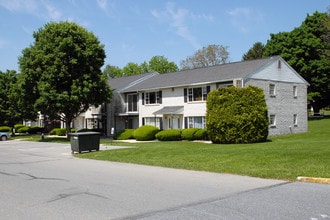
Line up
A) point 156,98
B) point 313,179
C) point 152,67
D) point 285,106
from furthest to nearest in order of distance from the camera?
point 152,67 < point 156,98 < point 285,106 < point 313,179

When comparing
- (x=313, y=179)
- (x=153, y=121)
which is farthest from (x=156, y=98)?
→ (x=313, y=179)

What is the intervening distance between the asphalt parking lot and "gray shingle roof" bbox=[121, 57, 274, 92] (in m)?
20.6

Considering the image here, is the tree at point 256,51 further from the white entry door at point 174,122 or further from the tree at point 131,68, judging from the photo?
the white entry door at point 174,122

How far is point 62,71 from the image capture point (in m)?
36.7

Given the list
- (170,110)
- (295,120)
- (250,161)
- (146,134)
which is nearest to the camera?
(250,161)

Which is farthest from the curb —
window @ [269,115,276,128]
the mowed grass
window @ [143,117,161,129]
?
window @ [143,117,161,129]

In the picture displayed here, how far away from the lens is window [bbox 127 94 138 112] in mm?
42656

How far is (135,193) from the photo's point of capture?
31.0ft

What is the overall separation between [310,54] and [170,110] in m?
23.9

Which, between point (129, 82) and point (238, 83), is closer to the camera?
point (238, 83)

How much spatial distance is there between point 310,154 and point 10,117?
47.2 metres

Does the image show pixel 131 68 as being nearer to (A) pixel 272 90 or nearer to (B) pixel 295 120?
(B) pixel 295 120

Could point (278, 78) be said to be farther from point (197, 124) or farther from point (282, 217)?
point (282, 217)

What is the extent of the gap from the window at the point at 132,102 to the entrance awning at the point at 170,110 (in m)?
5.13
